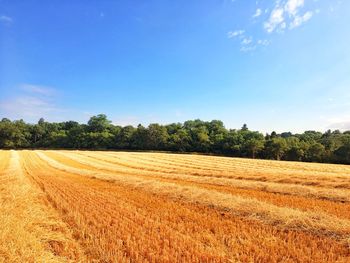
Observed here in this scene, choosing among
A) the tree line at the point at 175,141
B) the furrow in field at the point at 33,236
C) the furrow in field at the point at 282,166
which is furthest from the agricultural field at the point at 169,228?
the tree line at the point at 175,141

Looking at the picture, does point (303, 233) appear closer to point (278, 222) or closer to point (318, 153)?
point (278, 222)

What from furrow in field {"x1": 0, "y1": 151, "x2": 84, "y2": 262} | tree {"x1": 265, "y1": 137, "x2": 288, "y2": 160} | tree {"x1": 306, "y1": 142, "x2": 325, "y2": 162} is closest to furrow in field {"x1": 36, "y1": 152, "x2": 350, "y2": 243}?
furrow in field {"x1": 0, "y1": 151, "x2": 84, "y2": 262}

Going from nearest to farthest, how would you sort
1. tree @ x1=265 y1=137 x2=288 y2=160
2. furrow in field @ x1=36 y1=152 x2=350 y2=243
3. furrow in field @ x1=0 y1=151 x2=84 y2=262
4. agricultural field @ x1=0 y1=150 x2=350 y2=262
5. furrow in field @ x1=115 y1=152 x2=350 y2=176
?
1. furrow in field @ x1=0 y1=151 x2=84 y2=262
2. agricultural field @ x1=0 y1=150 x2=350 y2=262
3. furrow in field @ x1=36 y1=152 x2=350 y2=243
4. furrow in field @ x1=115 y1=152 x2=350 y2=176
5. tree @ x1=265 y1=137 x2=288 y2=160

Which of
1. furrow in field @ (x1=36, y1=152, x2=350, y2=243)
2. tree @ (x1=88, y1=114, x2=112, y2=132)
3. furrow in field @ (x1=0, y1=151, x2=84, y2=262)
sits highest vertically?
tree @ (x1=88, y1=114, x2=112, y2=132)

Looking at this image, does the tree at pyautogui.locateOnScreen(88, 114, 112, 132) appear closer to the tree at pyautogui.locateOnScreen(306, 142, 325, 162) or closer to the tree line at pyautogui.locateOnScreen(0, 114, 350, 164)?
the tree line at pyautogui.locateOnScreen(0, 114, 350, 164)

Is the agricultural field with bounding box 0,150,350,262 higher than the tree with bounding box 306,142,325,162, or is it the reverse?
the tree with bounding box 306,142,325,162

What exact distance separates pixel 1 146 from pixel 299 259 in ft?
323

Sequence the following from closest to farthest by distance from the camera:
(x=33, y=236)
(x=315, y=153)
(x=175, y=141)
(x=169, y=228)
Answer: (x=33, y=236) < (x=169, y=228) < (x=315, y=153) < (x=175, y=141)

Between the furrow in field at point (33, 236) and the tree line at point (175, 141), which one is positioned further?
the tree line at point (175, 141)

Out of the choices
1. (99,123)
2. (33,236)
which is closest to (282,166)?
(33,236)

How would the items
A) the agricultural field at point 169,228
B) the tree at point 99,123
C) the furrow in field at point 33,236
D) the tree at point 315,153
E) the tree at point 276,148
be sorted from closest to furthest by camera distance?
1. the furrow in field at point 33,236
2. the agricultural field at point 169,228
3. the tree at point 315,153
4. the tree at point 276,148
5. the tree at point 99,123

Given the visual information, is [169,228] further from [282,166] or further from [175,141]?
[175,141]

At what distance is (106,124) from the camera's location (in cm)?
10819

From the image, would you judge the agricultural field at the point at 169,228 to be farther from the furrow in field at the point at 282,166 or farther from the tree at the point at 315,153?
the tree at the point at 315,153
